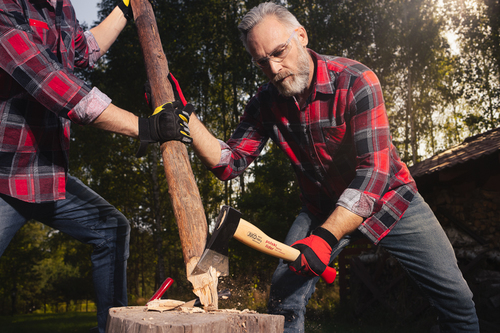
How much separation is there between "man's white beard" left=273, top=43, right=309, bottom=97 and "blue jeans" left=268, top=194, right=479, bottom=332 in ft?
3.59

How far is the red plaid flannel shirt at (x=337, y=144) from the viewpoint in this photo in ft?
7.73

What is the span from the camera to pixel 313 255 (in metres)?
2.06

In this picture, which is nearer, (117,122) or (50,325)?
(117,122)

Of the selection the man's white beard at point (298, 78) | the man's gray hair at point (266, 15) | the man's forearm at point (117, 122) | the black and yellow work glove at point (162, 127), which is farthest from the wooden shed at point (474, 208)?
the man's forearm at point (117, 122)

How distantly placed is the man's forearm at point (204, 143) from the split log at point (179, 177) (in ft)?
0.45

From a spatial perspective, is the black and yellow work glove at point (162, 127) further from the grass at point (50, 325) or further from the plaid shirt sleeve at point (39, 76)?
the grass at point (50, 325)

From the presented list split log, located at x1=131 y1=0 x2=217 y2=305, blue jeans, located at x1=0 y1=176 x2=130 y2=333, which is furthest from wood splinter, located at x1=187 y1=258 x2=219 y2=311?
blue jeans, located at x1=0 y1=176 x2=130 y2=333

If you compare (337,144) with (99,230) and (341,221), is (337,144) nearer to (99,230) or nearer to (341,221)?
(341,221)

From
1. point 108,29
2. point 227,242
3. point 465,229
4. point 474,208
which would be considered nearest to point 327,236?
point 227,242

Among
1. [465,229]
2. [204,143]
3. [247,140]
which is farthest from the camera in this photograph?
[465,229]

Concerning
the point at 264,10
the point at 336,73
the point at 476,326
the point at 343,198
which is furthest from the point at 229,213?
the point at 476,326

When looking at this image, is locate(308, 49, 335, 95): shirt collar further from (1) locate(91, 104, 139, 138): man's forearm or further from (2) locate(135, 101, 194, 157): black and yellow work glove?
(1) locate(91, 104, 139, 138): man's forearm

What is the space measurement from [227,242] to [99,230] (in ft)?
4.00

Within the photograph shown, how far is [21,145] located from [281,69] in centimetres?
178
